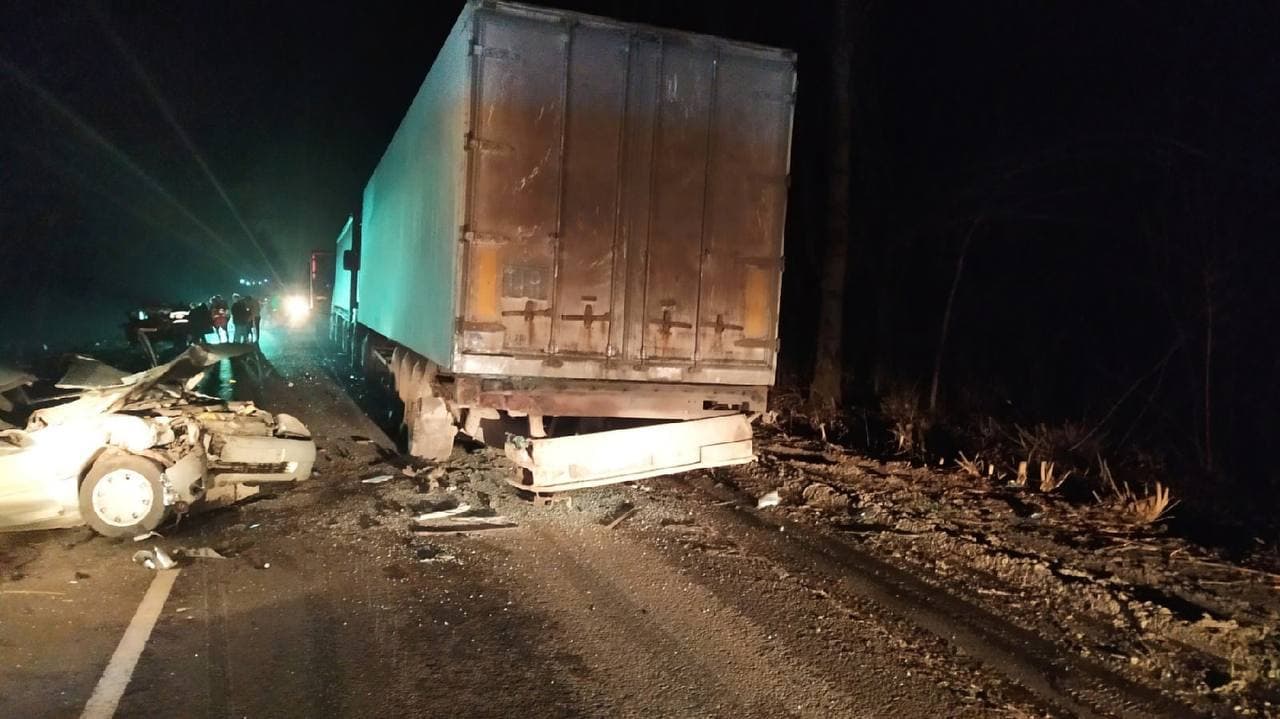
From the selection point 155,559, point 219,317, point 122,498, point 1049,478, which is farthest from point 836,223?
point 219,317

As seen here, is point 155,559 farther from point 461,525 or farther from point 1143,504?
point 1143,504

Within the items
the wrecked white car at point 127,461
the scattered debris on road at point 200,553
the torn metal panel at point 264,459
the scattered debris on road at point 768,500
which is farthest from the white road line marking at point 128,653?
the scattered debris on road at point 768,500

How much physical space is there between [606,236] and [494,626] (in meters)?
3.39

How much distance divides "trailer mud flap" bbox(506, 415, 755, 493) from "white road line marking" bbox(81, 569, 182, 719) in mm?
2611

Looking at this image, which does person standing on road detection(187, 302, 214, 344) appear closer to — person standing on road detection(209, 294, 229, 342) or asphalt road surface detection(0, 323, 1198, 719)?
person standing on road detection(209, 294, 229, 342)

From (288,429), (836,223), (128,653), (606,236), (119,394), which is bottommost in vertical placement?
(128,653)

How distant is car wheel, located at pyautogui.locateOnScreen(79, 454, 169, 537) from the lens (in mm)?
6184

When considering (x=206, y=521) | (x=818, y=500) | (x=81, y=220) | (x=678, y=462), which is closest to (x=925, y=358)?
(x=818, y=500)

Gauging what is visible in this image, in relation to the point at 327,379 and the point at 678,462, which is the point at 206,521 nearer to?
the point at 678,462

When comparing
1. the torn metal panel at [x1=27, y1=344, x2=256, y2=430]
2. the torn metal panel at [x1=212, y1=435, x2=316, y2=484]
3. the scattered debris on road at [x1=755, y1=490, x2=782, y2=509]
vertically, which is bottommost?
the scattered debris on road at [x1=755, y1=490, x2=782, y2=509]

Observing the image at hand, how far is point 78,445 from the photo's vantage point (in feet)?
20.4

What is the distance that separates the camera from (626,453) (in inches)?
278

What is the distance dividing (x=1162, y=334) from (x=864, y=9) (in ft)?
23.2

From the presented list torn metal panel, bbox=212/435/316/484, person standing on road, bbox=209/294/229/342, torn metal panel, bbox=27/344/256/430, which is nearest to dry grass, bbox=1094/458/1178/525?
torn metal panel, bbox=212/435/316/484
